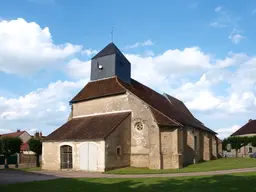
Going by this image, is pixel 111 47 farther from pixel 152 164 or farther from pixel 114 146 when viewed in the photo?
pixel 152 164

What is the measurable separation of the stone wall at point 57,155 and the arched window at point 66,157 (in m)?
0.29

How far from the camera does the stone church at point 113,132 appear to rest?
80.9 ft

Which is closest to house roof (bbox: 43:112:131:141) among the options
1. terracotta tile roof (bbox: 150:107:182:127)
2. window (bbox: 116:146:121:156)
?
window (bbox: 116:146:121:156)

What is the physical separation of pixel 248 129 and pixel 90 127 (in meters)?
43.4

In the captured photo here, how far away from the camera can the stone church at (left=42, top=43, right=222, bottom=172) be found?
80.9ft

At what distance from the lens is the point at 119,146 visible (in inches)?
1007

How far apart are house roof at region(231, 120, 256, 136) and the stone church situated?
3091cm

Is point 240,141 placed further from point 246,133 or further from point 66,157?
point 66,157

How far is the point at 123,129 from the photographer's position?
26.2 meters

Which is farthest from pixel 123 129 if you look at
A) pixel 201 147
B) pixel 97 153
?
pixel 201 147

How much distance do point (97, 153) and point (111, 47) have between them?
13248mm

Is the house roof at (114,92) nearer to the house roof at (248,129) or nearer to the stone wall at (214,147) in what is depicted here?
the stone wall at (214,147)

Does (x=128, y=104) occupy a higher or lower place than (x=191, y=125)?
higher

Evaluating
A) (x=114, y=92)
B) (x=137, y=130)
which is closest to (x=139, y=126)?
(x=137, y=130)
